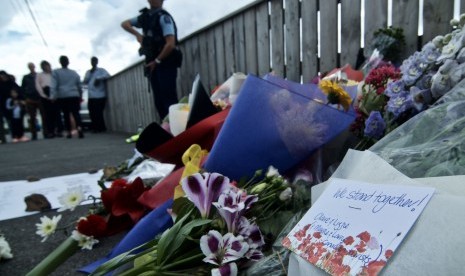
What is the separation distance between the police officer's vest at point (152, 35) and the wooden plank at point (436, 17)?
2.26 metres

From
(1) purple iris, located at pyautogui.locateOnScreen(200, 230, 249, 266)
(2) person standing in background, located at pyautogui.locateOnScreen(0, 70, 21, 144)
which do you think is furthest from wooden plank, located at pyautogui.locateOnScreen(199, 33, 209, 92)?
(2) person standing in background, located at pyautogui.locateOnScreen(0, 70, 21, 144)

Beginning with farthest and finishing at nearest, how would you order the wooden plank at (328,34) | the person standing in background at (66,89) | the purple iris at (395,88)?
the person standing in background at (66,89) → the wooden plank at (328,34) → the purple iris at (395,88)

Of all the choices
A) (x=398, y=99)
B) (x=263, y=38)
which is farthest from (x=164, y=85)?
(x=398, y=99)

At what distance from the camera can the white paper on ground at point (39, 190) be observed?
1685 mm

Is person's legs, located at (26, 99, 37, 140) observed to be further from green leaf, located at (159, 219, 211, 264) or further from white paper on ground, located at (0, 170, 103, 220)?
green leaf, located at (159, 219, 211, 264)

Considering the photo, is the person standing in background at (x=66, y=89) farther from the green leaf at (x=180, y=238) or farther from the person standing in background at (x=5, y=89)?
the green leaf at (x=180, y=238)

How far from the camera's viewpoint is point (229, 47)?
3.33 metres

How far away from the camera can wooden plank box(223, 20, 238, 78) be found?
129 inches

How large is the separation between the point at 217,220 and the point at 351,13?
1.78m

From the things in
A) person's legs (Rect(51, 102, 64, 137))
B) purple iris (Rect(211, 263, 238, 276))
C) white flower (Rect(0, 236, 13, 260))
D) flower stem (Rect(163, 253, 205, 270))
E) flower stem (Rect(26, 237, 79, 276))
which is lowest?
person's legs (Rect(51, 102, 64, 137))

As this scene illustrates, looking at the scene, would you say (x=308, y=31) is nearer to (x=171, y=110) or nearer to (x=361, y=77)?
(x=361, y=77)

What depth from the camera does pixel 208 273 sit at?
600 millimetres

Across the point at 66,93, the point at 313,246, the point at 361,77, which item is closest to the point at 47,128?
the point at 66,93

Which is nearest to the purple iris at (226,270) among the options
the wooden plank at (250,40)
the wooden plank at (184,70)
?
the wooden plank at (250,40)
